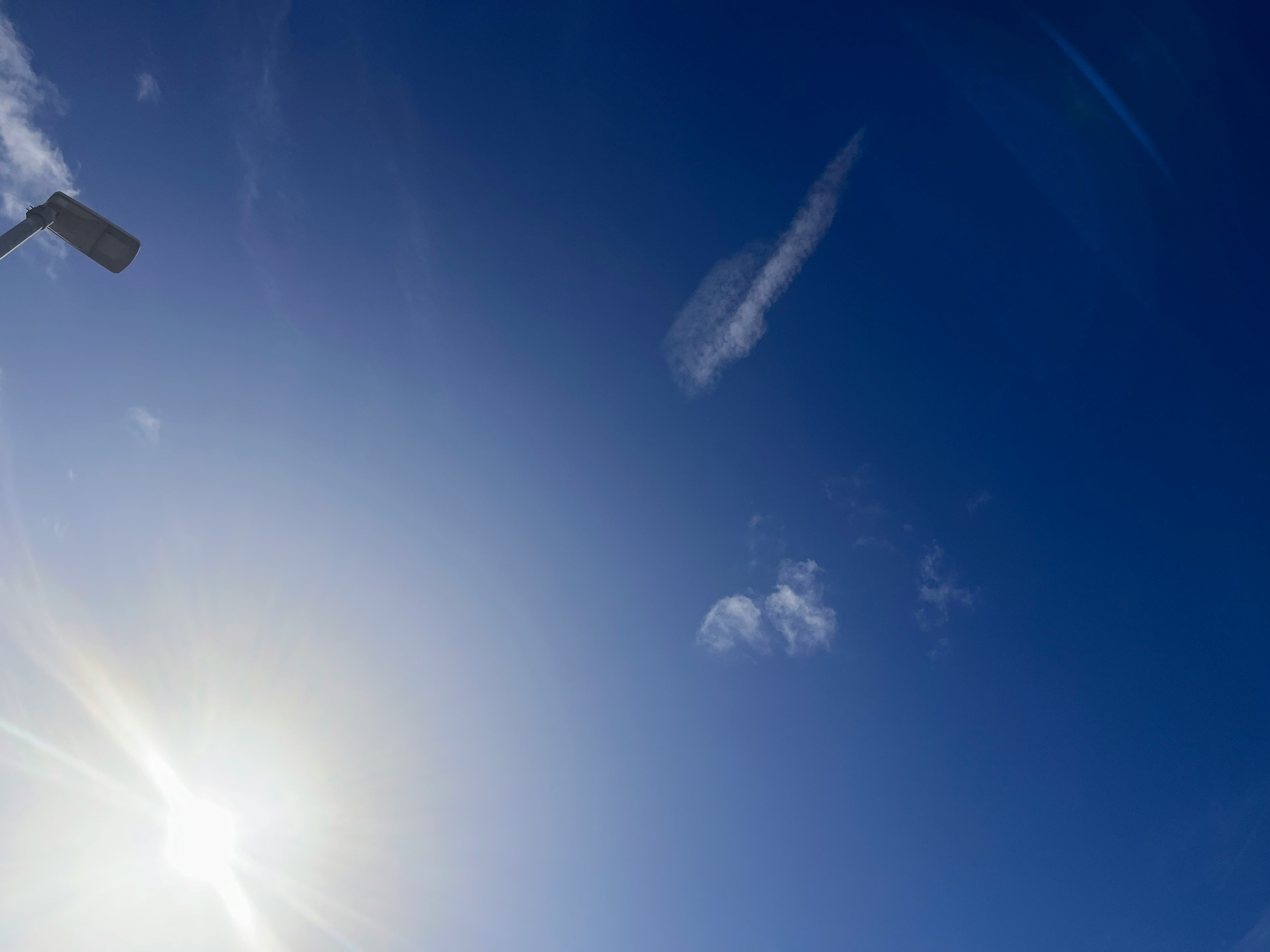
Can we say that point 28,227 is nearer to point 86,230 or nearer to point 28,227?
point 28,227

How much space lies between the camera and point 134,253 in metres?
8.36

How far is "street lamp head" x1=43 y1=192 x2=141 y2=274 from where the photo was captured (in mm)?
7867

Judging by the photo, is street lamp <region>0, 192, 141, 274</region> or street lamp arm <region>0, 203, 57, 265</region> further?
street lamp <region>0, 192, 141, 274</region>

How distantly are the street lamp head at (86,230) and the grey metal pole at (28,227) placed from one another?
0.04m

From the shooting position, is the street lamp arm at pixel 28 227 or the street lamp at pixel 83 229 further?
the street lamp at pixel 83 229

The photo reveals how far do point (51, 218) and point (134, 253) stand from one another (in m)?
0.97

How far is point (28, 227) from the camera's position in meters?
7.52

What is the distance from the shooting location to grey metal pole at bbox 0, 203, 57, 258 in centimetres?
679

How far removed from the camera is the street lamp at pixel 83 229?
25.7ft

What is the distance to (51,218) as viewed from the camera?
789cm

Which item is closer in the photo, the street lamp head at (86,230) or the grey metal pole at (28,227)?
the grey metal pole at (28,227)

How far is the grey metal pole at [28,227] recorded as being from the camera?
6785mm

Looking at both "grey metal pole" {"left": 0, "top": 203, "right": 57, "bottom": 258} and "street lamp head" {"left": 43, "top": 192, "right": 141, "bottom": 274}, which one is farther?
"street lamp head" {"left": 43, "top": 192, "right": 141, "bottom": 274}

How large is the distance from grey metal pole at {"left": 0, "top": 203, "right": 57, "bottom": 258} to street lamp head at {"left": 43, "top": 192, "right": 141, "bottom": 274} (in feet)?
0.14
